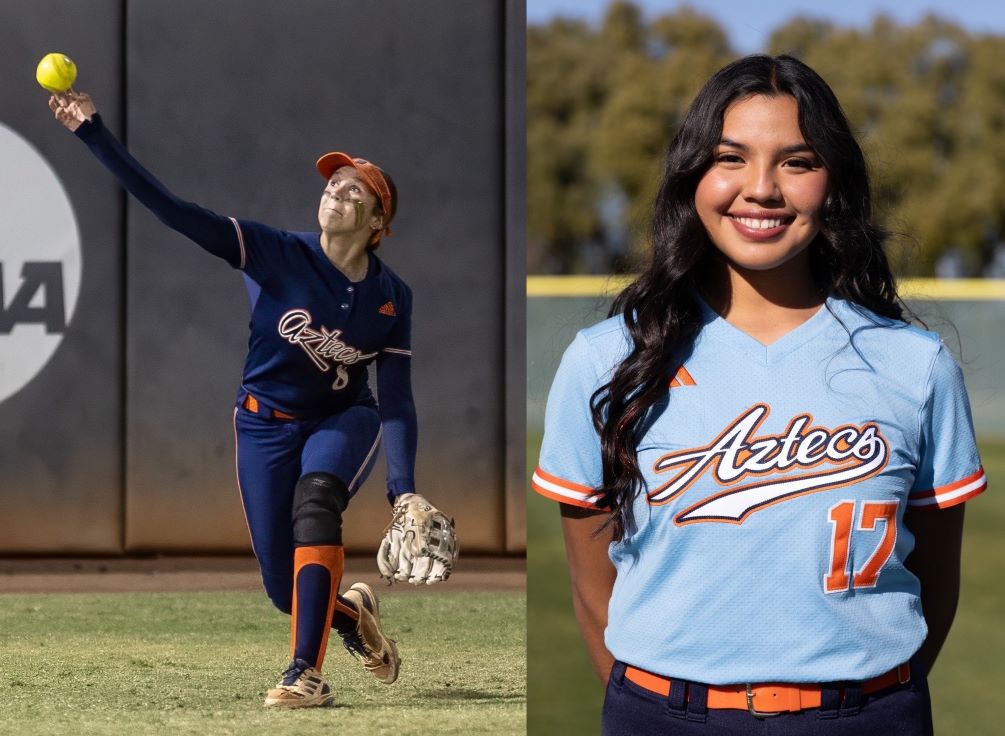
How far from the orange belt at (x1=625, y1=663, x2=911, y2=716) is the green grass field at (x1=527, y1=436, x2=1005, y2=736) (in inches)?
117

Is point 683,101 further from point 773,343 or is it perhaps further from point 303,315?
point 773,343

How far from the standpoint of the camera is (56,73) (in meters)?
2.82

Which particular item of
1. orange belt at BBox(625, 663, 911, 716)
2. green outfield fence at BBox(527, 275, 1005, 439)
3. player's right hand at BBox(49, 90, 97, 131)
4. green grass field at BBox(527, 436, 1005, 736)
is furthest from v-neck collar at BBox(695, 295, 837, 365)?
green outfield fence at BBox(527, 275, 1005, 439)

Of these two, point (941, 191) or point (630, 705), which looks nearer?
point (630, 705)

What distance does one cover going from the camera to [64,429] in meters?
2.97

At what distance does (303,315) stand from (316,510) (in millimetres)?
433

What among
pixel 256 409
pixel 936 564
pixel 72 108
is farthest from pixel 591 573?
pixel 72 108

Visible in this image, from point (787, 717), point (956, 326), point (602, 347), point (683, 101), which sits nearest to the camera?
point (787, 717)

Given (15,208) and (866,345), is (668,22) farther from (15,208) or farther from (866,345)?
(866,345)

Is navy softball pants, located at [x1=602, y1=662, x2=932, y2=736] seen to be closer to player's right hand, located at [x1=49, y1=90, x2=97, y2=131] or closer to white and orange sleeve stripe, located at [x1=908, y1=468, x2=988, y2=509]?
white and orange sleeve stripe, located at [x1=908, y1=468, x2=988, y2=509]

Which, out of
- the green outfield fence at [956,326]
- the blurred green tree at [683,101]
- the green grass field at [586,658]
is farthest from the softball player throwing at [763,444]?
the blurred green tree at [683,101]

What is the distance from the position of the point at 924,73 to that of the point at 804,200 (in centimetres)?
2020

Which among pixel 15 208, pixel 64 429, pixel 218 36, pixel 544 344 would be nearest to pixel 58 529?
pixel 64 429

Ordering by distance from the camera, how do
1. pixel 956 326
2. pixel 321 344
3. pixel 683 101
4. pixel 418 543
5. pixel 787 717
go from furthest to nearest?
pixel 683 101
pixel 956 326
pixel 418 543
pixel 321 344
pixel 787 717
